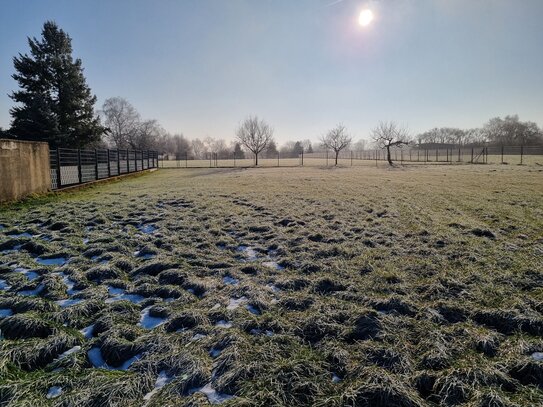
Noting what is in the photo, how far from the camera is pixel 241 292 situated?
3.52 metres

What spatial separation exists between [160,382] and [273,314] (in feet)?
4.04

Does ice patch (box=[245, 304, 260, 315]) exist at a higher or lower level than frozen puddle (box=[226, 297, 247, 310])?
lower

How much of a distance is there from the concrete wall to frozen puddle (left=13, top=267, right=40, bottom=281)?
21.2 feet

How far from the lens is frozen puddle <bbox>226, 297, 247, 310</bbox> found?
322cm

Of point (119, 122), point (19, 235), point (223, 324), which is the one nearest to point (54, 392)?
point (223, 324)

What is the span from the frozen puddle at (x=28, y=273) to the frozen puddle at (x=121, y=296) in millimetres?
1205

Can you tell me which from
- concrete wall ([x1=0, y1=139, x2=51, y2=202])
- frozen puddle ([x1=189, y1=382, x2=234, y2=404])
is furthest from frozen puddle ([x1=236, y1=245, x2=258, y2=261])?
concrete wall ([x1=0, y1=139, x2=51, y2=202])

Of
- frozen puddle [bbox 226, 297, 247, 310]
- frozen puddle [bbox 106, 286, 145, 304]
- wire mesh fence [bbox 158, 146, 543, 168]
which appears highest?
wire mesh fence [bbox 158, 146, 543, 168]

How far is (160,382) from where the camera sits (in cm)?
215

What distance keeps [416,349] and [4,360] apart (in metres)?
3.27

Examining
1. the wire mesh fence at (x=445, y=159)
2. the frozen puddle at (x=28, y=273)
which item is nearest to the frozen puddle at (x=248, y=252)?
the frozen puddle at (x=28, y=273)

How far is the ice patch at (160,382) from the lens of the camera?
6.64 ft

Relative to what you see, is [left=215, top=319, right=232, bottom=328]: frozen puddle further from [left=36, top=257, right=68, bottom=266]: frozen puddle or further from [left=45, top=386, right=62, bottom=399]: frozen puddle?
[left=36, top=257, right=68, bottom=266]: frozen puddle

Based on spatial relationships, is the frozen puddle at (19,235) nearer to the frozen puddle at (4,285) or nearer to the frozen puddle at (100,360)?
the frozen puddle at (4,285)
